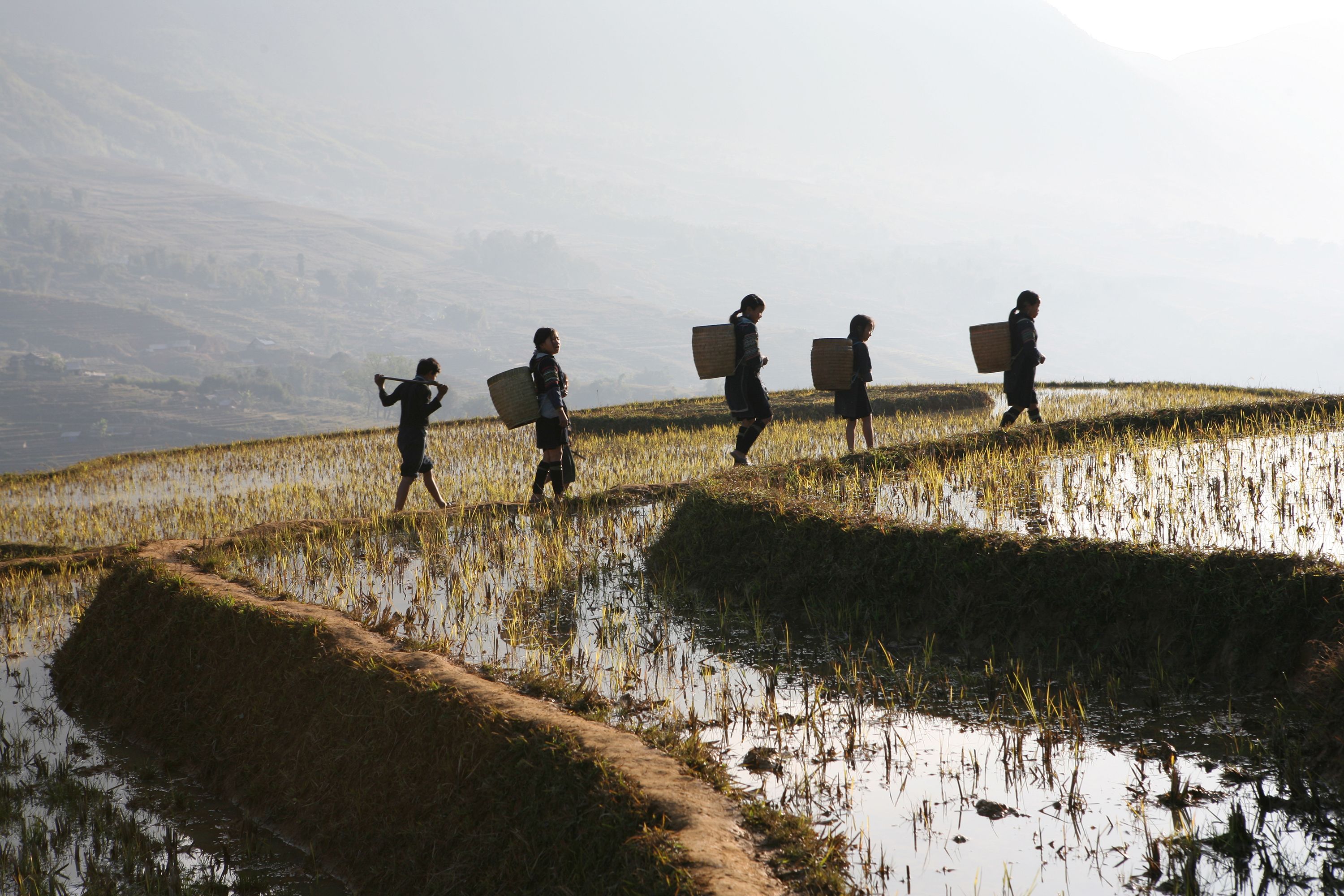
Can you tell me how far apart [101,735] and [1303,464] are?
7.75 meters

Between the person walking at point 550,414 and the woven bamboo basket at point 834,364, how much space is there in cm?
256

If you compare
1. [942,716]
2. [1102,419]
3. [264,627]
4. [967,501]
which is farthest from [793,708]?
[1102,419]

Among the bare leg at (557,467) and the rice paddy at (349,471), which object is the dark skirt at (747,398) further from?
the bare leg at (557,467)

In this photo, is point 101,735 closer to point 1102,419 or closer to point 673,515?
point 673,515

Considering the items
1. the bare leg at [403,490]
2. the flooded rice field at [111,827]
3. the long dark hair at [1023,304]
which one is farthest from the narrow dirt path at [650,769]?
the long dark hair at [1023,304]

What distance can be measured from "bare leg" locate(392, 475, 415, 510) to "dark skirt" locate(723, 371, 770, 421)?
2.70 metres

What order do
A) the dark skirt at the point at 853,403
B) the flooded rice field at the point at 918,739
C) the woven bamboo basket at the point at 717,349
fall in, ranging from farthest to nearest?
1. the dark skirt at the point at 853,403
2. the woven bamboo basket at the point at 717,349
3. the flooded rice field at the point at 918,739

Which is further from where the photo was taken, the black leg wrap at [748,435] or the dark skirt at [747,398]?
the black leg wrap at [748,435]

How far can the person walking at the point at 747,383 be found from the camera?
789 centimetres

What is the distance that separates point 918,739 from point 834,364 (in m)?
5.75

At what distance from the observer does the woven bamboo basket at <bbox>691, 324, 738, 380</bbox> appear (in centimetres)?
812

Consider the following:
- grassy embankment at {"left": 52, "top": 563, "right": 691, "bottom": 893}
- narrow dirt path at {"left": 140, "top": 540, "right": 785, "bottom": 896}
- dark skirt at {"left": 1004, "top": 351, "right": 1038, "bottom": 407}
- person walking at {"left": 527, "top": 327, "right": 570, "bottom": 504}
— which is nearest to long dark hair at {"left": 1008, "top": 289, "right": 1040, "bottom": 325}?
dark skirt at {"left": 1004, "top": 351, "right": 1038, "bottom": 407}

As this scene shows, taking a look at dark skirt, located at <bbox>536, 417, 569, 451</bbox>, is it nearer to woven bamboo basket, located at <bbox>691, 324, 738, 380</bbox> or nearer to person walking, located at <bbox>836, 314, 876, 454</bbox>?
woven bamboo basket, located at <bbox>691, 324, 738, 380</bbox>

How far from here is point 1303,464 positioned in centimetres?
700
